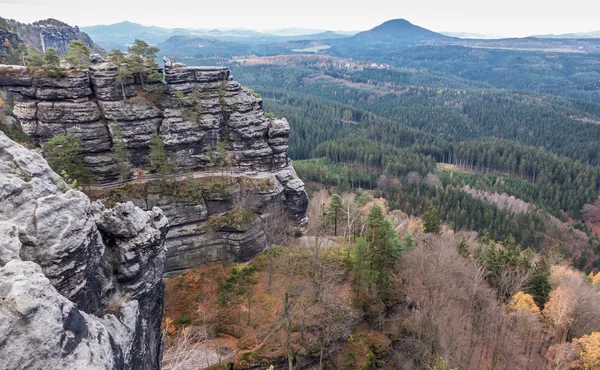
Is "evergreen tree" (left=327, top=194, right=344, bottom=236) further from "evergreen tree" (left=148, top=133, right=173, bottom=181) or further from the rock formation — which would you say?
"evergreen tree" (left=148, top=133, right=173, bottom=181)

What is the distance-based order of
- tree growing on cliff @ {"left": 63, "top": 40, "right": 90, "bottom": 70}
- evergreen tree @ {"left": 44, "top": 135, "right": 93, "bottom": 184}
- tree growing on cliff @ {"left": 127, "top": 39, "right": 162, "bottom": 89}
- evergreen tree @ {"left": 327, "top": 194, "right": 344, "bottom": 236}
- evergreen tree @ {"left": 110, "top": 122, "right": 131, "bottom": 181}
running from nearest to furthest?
1. evergreen tree @ {"left": 44, "top": 135, "right": 93, "bottom": 184}
2. tree growing on cliff @ {"left": 63, "top": 40, "right": 90, "bottom": 70}
3. evergreen tree @ {"left": 110, "top": 122, "right": 131, "bottom": 181}
4. tree growing on cliff @ {"left": 127, "top": 39, "right": 162, "bottom": 89}
5. evergreen tree @ {"left": 327, "top": 194, "right": 344, "bottom": 236}

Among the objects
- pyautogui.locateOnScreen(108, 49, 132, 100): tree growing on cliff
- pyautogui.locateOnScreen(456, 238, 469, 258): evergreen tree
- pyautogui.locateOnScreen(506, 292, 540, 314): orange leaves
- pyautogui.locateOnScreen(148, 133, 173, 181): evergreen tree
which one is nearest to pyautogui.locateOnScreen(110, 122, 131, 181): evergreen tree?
pyautogui.locateOnScreen(148, 133, 173, 181): evergreen tree

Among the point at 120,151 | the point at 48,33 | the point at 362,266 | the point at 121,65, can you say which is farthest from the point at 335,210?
the point at 48,33

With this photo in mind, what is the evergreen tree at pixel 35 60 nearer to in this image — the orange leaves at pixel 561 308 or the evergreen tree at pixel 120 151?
the evergreen tree at pixel 120 151

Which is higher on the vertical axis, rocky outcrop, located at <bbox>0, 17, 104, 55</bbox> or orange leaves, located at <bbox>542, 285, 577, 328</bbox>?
rocky outcrop, located at <bbox>0, 17, 104, 55</bbox>

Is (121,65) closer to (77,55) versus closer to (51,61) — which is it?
(77,55)

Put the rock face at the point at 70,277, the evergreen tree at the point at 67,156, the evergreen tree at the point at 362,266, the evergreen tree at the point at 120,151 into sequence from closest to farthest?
the rock face at the point at 70,277
the evergreen tree at the point at 67,156
the evergreen tree at the point at 362,266
the evergreen tree at the point at 120,151

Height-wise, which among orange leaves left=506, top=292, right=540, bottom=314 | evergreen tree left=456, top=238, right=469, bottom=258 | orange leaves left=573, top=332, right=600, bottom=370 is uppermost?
evergreen tree left=456, top=238, right=469, bottom=258

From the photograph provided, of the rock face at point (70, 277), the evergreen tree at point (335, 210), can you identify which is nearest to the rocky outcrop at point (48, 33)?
the evergreen tree at point (335, 210)
